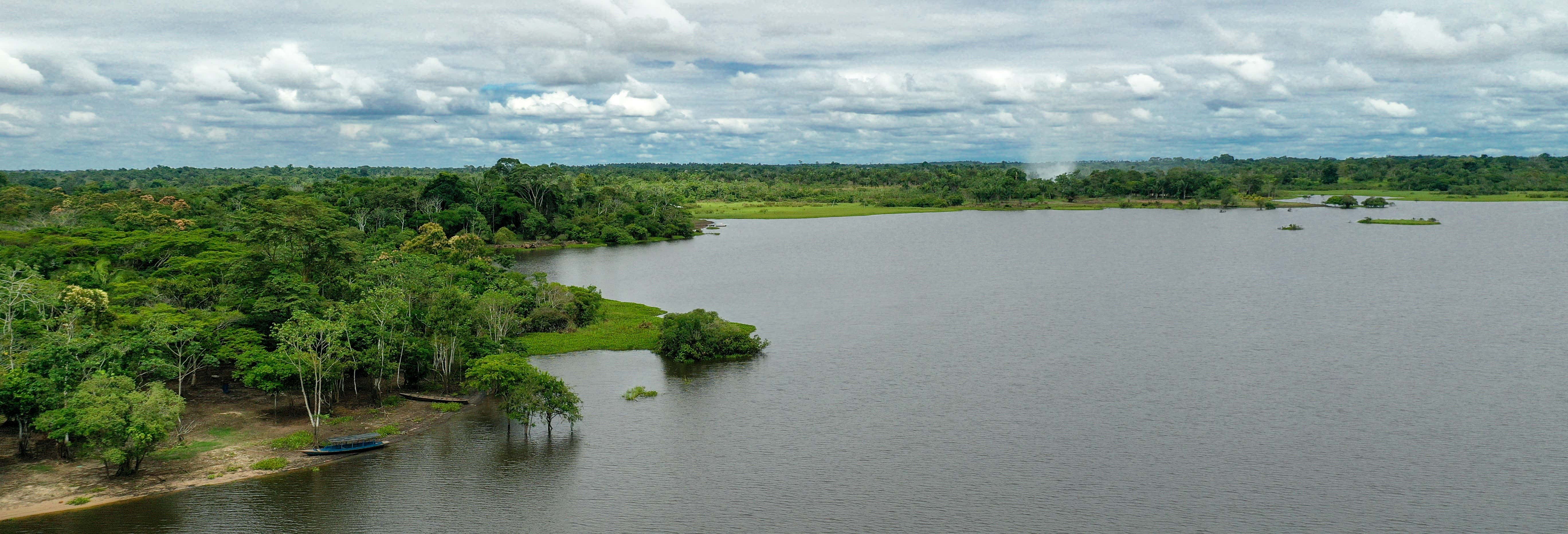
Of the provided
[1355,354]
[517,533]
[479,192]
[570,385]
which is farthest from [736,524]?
[479,192]

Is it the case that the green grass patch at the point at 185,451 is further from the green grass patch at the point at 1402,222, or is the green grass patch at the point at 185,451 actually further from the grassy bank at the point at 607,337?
the green grass patch at the point at 1402,222

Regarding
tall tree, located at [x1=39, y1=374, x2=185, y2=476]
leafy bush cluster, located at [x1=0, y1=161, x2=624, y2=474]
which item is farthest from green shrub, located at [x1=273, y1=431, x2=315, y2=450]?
tall tree, located at [x1=39, y1=374, x2=185, y2=476]

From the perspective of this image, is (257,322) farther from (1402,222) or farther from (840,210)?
(1402,222)

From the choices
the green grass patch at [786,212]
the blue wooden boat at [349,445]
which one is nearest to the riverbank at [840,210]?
the green grass patch at [786,212]

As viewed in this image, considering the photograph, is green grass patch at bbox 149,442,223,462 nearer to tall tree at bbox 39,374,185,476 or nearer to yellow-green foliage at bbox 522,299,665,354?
tall tree at bbox 39,374,185,476

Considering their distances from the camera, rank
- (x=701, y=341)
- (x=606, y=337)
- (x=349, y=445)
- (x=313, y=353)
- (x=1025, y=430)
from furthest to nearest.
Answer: (x=606, y=337) → (x=701, y=341) → (x=1025, y=430) → (x=313, y=353) → (x=349, y=445)

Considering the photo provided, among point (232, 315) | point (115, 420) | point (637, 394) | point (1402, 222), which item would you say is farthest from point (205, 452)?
point (1402, 222)

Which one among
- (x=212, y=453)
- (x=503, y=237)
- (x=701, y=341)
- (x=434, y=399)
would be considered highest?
(x=503, y=237)

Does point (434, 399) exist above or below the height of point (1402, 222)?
below
